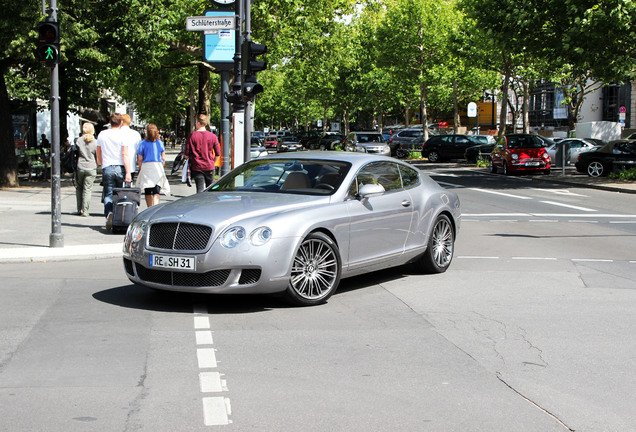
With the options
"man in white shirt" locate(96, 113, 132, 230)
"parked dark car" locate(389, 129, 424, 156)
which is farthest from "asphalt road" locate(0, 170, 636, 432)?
"parked dark car" locate(389, 129, 424, 156)

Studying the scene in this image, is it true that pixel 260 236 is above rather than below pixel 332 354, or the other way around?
above

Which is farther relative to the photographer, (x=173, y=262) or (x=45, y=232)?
(x=45, y=232)

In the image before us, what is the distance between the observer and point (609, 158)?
30.0 metres

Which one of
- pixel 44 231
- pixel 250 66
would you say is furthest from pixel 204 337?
pixel 250 66

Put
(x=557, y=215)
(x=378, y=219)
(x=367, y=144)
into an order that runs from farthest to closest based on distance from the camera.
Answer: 1. (x=367, y=144)
2. (x=557, y=215)
3. (x=378, y=219)

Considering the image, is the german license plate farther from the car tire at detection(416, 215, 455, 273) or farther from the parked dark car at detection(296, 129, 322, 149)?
the parked dark car at detection(296, 129, 322, 149)

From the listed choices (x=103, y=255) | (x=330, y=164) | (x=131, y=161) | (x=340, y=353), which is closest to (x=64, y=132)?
(x=131, y=161)

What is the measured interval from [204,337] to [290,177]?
2553mm

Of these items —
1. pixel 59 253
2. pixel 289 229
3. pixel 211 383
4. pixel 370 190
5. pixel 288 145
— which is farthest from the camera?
pixel 288 145

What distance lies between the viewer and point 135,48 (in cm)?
2481

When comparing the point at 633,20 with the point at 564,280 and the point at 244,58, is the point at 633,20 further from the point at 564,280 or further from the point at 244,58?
the point at 564,280

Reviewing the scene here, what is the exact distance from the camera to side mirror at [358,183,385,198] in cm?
825

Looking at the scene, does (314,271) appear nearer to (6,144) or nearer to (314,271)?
(314,271)

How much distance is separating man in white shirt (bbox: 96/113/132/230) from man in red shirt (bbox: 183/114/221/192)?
1.42 metres
